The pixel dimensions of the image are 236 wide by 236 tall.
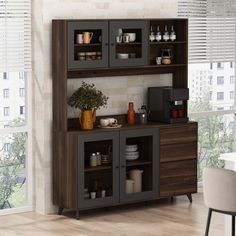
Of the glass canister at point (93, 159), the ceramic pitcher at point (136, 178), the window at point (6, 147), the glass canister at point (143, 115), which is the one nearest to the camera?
the glass canister at point (93, 159)

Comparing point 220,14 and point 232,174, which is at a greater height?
point 220,14

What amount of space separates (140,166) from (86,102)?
43.3 inches

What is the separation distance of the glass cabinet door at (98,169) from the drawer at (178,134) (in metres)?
0.61

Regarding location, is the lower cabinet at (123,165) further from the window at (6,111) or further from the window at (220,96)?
the window at (220,96)

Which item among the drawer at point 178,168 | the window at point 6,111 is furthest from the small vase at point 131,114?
the window at point 6,111

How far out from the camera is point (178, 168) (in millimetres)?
9227

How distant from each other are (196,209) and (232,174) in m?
2.72

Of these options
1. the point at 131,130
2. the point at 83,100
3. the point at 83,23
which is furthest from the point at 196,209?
the point at 83,23

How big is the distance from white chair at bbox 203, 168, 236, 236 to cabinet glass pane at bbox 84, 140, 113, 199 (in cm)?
233

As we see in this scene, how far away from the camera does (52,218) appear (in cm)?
869

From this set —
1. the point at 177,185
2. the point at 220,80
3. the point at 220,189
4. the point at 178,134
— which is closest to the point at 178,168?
the point at 177,185

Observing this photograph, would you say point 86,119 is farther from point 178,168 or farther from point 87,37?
point 178,168

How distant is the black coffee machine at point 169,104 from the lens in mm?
9141

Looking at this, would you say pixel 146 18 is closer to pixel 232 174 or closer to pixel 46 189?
pixel 46 189
